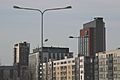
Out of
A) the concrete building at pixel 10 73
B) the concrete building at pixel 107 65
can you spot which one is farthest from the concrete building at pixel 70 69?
the concrete building at pixel 10 73

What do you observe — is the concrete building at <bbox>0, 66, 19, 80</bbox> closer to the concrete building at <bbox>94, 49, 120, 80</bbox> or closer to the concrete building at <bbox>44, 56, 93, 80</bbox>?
the concrete building at <bbox>44, 56, 93, 80</bbox>

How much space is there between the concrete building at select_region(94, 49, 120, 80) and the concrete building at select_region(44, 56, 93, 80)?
263 centimetres

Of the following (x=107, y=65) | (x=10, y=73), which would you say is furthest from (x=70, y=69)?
(x=10, y=73)

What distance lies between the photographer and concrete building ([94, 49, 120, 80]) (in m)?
132

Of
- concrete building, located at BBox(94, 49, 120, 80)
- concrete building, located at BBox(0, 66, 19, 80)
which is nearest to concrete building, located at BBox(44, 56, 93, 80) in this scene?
concrete building, located at BBox(94, 49, 120, 80)

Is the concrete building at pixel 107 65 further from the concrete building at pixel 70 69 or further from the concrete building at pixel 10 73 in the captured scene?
the concrete building at pixel 10 73

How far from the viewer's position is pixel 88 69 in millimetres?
143875

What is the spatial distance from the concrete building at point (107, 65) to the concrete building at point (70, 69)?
2.63m

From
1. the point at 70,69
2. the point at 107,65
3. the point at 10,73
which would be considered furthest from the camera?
the point at 10,73

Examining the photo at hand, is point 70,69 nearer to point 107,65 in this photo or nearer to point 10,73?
point 107,65

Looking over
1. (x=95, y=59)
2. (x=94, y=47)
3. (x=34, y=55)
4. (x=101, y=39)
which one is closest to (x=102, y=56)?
Answer: (x=95, y=59)

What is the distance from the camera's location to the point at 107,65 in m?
137

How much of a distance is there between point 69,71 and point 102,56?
2263 cm

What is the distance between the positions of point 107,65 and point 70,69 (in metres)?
22.9
